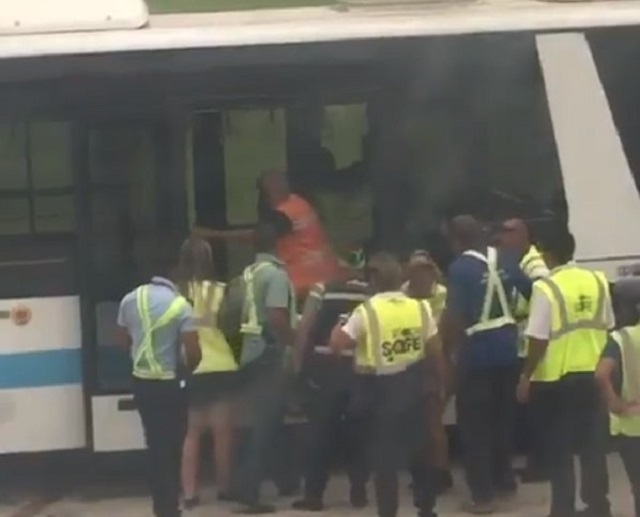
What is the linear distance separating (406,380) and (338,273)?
3.94 feet

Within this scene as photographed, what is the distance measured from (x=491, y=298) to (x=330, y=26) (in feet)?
6.67

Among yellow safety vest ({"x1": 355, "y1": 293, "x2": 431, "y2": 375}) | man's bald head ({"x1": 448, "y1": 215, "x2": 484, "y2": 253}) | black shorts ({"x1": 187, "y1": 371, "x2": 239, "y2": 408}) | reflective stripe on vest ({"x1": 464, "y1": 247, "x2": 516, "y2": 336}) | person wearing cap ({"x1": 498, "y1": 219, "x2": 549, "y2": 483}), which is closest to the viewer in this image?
yellow safety vest ({"x1": 355, "y1": 293, "x2": 431, "y2": 375})

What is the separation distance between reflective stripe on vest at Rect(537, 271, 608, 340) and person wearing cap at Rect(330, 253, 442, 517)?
2.25 ft

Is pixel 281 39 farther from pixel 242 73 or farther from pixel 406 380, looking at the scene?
pixel 406 380

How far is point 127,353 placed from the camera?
10.9m

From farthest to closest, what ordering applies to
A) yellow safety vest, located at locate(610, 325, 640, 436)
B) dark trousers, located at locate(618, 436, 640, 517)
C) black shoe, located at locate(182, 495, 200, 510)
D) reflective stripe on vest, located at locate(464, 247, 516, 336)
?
1. black shoe, located at locate(182, 495, 200, 510)
2. reflective stripe on vest, located at locate(464, 247, 516, 336)
3. dark trousers, located at locate(618, 436, 640, 517)
4. yellow safety vest, located at locate(610, 325, 640, 436)

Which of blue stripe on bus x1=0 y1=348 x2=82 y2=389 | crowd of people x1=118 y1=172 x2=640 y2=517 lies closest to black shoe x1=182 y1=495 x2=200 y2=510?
crowd of people x1=118 y1=172 x2=640 y2=517

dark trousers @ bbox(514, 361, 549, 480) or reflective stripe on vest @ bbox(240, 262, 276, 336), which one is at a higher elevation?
reflective stripe on vest @ bbox(240, 262, 276, 336)

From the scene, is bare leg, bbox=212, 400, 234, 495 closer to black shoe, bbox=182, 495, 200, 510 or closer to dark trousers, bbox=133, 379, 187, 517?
black shoe, bbox=182, 495, 200, 510

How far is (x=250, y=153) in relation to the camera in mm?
10898

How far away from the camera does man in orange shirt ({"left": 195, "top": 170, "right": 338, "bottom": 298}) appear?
35.2 ft

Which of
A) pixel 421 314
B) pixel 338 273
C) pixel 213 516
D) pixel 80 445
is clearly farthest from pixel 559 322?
pixel 80 445

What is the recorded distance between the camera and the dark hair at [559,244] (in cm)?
1088

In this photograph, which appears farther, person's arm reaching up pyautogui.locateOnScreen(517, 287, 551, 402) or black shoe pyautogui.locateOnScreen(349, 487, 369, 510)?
black shoe pyautogui.locateOnScreen(349, 487, 369, 510)
